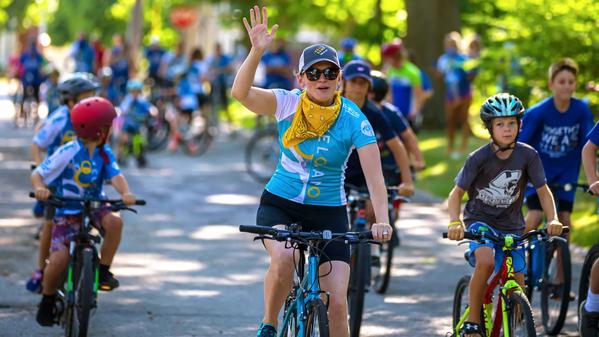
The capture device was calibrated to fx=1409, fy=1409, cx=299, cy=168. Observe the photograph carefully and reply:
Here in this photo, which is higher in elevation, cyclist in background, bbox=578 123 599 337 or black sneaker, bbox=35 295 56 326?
cyclist in background, bbox=578 123 599 337

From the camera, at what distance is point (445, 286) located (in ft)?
39.5

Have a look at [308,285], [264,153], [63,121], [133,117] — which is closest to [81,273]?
[63,121]

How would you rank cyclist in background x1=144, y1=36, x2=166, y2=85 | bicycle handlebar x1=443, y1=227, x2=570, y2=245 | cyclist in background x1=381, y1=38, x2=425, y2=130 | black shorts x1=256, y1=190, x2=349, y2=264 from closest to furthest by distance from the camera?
1. black shorts x1=256, y1=190, x2=349, y2=264
2. bicycle handlebar x1=443, y1=227, x2=570, y2=245
3. cyclist in background x1=381, y1=38, x2=425, y2=130
4. cyclist in background x1=144, y1=36, x2=166, y2=85

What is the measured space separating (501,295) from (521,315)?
0.85 ft

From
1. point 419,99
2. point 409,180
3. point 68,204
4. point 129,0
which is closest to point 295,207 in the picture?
point 68,204

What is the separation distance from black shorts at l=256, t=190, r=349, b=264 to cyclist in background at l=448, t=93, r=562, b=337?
36.1 inches

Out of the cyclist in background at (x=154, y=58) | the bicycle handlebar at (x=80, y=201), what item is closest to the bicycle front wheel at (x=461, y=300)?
the bicycle handlebar at (x=80, y=201)

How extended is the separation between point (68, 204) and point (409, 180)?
262 cm

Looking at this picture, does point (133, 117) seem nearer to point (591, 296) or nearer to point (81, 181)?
point (81, 181)

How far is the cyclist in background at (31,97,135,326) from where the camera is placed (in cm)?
920

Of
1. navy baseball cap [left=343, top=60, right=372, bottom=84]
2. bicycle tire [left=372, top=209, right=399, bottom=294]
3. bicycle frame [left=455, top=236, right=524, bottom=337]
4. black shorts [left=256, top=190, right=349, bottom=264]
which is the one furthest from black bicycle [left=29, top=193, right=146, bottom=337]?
bicycle tire [left=372, top=209, right=399, bottom=294]

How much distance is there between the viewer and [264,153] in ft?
Answer: 69.0

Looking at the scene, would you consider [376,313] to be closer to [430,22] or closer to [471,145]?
[471,145]

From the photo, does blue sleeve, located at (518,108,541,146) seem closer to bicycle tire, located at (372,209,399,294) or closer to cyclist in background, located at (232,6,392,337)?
bicycle tire, located at (372,209,399,294)
